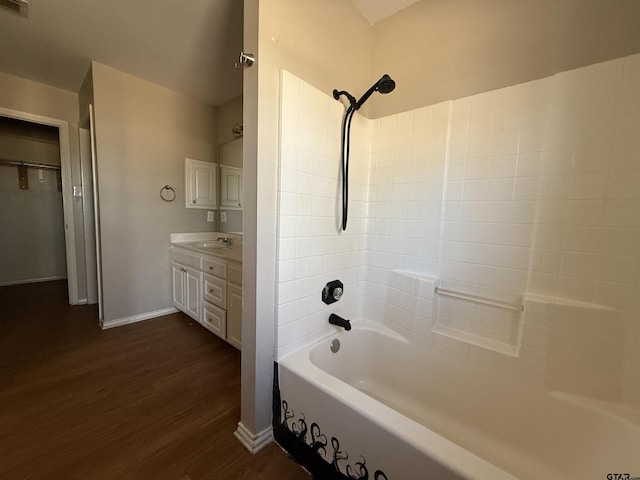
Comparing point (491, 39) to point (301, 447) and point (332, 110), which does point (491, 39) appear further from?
point (301, 447)

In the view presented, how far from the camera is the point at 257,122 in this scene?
3.61 ft

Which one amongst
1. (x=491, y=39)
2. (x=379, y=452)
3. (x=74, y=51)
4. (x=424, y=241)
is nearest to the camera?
(x=379, y=452)

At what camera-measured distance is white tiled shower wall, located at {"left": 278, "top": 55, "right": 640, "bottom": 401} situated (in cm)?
Answer: 103

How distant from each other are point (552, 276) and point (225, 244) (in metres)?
2.75

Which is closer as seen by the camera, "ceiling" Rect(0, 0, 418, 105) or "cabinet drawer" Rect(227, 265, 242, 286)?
"ceiling" Rect(0, 0, 418, 105)

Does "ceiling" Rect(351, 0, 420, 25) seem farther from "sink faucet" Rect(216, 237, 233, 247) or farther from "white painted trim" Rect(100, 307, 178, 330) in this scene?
"white painted trim" Rect(100, 307, 178, 330)

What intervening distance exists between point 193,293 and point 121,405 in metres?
1.04

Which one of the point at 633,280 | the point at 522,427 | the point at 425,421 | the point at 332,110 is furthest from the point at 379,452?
the point at 332,110

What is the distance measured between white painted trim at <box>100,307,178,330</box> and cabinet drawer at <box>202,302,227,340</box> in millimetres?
743

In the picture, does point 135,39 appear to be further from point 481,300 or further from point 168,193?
point 481,300

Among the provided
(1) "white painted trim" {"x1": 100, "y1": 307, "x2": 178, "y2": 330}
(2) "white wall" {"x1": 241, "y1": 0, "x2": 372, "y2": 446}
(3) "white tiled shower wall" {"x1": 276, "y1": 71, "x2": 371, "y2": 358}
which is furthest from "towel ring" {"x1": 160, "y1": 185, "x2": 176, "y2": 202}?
(3) "white tiled shower wall" {"x1": 276, "y1": 71, "x2": 371, "y2": 358}

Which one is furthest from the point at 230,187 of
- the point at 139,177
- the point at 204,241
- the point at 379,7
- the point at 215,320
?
the point at 379,7

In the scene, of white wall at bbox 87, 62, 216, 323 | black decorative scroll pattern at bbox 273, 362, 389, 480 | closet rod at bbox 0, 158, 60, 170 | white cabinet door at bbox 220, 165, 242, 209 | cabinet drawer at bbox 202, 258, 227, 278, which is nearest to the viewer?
black decorative scroll pattern at bbox 273, 362, 389, 480

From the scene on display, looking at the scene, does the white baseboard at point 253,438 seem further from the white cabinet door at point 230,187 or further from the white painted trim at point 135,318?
the white cabinet door at point 230,187
